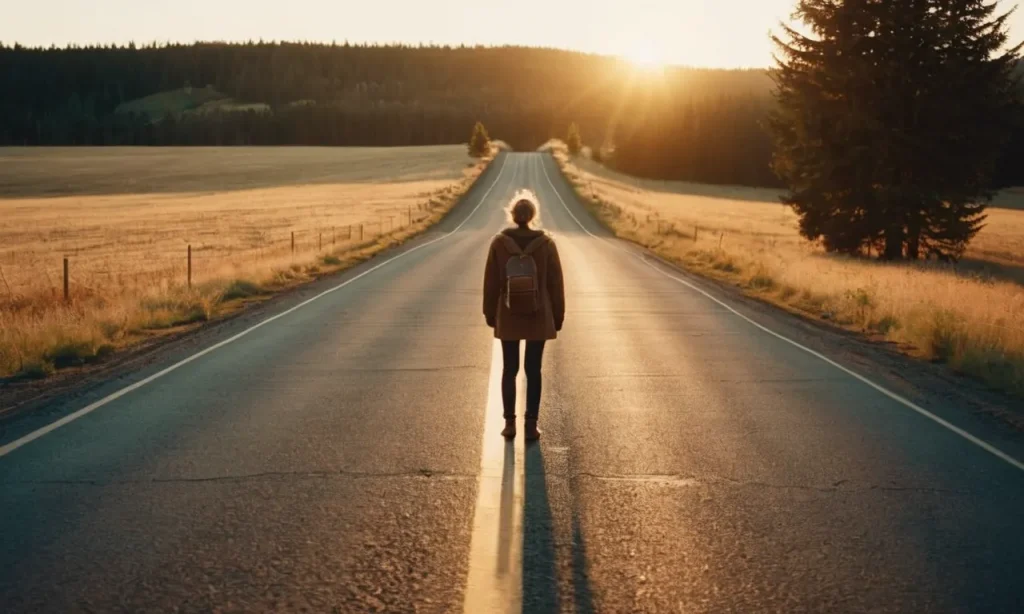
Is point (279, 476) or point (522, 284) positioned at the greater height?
point (522, 284)

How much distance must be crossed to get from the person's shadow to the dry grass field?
23.3 feet

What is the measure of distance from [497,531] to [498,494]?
718 millimetres

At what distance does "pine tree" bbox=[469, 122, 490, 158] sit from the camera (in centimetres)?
11500

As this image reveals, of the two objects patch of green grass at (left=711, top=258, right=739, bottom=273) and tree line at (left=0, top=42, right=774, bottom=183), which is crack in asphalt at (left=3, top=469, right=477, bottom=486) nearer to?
patch of green grass at (left=711, top=258, right=739, bottom=273)

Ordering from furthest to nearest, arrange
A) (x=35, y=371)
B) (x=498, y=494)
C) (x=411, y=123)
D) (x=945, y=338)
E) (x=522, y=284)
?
1. (x=411, y=123)
2. (x=945, y=338)
3. (x=35, y=371)
4. (x=522, y=284)
5. (x=498, y=494)

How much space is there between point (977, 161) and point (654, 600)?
27890 mm

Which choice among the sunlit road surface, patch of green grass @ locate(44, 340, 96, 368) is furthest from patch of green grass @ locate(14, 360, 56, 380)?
the sunlit road surface

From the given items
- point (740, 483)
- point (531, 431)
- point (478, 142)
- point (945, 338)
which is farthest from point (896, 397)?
point (478, 142)

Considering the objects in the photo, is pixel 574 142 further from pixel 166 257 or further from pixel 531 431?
pixel 531 431

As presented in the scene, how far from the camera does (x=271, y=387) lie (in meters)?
9.53

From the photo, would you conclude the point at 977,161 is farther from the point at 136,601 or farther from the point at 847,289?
the point at 136,601

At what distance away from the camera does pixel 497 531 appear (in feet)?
17.3

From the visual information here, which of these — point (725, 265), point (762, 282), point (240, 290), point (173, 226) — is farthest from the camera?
point (173, 226)

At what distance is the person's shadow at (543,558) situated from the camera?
431cm
